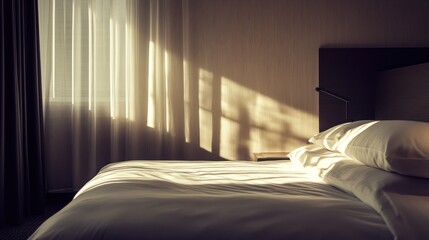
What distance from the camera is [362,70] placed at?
309cm

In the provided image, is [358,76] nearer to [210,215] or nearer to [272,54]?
[272,54]

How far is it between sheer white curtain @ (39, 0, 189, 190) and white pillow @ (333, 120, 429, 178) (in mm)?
1933

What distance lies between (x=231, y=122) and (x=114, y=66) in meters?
1.02

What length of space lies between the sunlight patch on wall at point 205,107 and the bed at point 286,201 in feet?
5.16

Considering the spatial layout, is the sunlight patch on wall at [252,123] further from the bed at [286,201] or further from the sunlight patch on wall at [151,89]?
the bed at [286,201]

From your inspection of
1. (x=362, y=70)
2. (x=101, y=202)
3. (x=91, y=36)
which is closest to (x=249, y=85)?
(x=362, y=70)

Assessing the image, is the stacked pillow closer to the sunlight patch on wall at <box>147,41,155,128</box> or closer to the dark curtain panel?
the sunlight patch on wall at <box>147,41,155,128</box>

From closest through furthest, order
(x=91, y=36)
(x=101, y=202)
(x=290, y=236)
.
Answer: (x=290, y=236), (x=101, y=202), (x=91, y=36)

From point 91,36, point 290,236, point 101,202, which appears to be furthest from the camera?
point 91,36

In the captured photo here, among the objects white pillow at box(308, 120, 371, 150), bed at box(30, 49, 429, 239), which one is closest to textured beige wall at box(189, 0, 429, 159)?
white pillow at box(308, 120, 371, 150)

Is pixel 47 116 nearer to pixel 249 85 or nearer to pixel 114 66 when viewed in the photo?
pixel 114 66

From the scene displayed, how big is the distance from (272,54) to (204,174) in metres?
1.76

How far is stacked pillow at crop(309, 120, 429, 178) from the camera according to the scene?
1171 millimetres

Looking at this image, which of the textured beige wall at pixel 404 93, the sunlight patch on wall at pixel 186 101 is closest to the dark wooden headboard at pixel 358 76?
the textured beige wall at pixel 404 93
